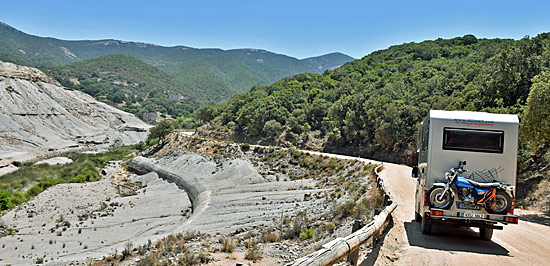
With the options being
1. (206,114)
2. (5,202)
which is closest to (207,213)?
(5,202)

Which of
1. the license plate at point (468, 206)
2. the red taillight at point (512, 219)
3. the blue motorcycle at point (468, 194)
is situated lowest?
the red taillight at point (512, 219)

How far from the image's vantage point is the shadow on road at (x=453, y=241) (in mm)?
10125

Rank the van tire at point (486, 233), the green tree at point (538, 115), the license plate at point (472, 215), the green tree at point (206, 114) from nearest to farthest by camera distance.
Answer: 1. the license plate at point (472, 215)
2. the van tire at point (486, 233)
3. the green tree at point (538, 115)
4. the green tree at point (206, 114)

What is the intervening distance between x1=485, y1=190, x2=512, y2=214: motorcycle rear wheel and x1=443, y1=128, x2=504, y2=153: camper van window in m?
1.27

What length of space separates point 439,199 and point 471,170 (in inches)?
51.7

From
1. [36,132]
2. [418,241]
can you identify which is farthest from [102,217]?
[36,132]

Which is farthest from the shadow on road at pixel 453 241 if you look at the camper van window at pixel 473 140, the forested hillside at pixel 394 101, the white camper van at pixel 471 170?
the forested hillside at pixel 394 101

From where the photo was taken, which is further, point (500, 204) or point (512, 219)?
point (500, 204)

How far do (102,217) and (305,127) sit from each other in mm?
35348

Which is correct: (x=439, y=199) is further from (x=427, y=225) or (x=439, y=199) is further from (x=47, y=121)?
(x=47, y=121)

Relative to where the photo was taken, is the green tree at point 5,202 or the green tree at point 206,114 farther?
the green tree at point 206,114

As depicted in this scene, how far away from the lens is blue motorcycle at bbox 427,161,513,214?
10.1 m

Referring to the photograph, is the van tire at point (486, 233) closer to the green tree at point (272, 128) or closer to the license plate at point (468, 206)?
the license plate at point (468, 206)

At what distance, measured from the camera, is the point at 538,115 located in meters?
17.0
